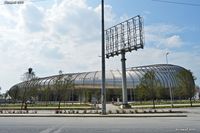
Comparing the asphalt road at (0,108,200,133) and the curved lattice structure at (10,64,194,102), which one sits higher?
the curved lattice structure at (10,64,194,102)

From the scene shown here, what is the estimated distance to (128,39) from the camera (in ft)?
180

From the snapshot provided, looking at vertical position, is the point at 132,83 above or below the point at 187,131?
above

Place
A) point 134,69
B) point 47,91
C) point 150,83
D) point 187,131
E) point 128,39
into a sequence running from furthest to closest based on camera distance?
point 134,69
point 47,91
point 150,83
point 128,39
point 187,131

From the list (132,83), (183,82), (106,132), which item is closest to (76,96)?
(132,83)

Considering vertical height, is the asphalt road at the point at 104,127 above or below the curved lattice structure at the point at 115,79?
below

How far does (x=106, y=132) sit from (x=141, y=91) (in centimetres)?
4795

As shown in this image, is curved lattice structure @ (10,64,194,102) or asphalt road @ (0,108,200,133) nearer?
asphalt road @ (0,108,200,133)

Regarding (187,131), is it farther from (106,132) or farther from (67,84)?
(67,84)

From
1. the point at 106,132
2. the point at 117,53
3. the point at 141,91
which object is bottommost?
the point at 106,132

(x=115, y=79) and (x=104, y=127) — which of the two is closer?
(x=104, y=127)

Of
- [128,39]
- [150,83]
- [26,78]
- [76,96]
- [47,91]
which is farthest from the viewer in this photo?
[76,96]

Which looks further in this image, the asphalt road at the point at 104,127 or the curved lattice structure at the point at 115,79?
the curved lattice structure at the point at 115,79

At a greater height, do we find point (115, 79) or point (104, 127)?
point (115, 79)

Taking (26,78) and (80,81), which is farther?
(80,81)
